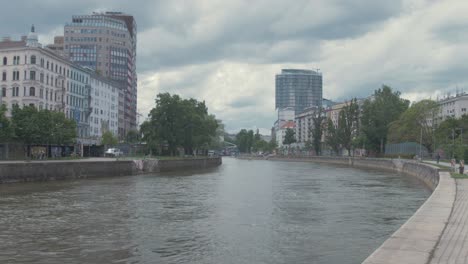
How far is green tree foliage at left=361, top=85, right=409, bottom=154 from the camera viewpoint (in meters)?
153

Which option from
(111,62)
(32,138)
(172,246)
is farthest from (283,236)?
(111,62)

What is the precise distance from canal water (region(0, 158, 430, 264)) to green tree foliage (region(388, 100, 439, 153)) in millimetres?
94097

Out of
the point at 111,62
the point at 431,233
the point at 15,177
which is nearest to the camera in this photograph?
the point at 431,233

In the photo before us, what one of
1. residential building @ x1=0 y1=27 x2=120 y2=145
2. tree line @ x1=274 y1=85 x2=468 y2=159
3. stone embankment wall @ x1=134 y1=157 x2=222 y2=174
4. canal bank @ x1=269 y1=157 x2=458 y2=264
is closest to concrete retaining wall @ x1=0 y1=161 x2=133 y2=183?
stone embankment wall @ x1=134 y1=157 x2=222 y2=174

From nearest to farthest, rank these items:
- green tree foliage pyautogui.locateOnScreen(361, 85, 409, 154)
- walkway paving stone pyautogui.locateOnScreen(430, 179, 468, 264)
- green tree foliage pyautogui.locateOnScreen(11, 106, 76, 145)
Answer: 1. walkway paving stone pyautogui.locateOnScreen(430, 179, 468, 264)
2. green tree foliage pyautogui.locateOnScreen(11, 106, 76, 145)
3. green tree foliage pyautogui.locateOnScreen(361, 85, 409, 154)

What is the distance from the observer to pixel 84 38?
196875 mm

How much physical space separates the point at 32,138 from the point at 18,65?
33.4 metres

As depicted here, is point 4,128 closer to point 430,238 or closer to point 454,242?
point 430,238

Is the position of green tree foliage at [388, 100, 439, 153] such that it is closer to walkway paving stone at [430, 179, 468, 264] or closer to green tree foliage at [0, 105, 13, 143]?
green tree foliage at [0, 105, 13, 143]

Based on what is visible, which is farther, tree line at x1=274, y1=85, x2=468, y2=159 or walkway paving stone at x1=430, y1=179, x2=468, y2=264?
tree line at x1=274, y1=85, x2=468, y2=159

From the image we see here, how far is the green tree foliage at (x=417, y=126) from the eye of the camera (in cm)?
12950

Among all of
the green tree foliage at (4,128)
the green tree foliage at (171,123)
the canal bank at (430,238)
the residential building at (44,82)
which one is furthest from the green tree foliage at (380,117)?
the canal bank at (430,238)

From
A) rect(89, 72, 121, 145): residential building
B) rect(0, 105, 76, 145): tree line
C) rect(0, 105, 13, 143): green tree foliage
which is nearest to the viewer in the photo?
rect(0, 105, 13, 143): green tree foliage

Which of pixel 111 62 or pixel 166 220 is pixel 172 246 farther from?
pixel 111 62
